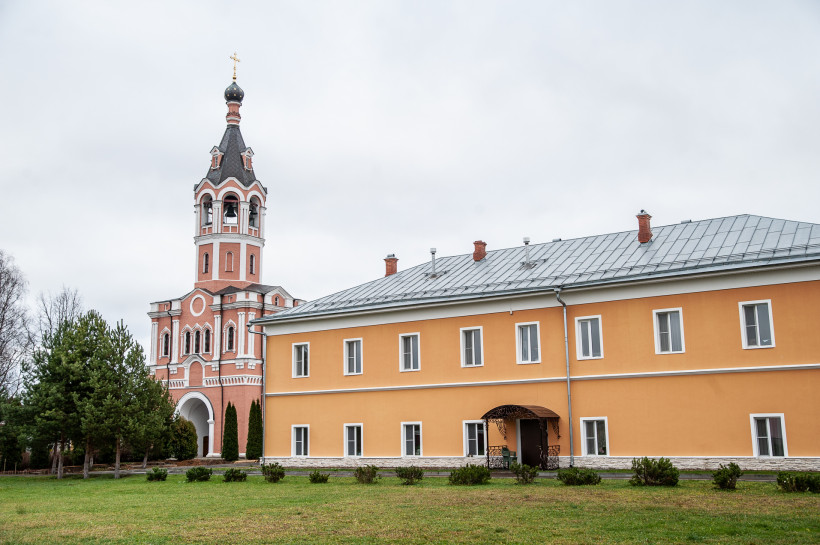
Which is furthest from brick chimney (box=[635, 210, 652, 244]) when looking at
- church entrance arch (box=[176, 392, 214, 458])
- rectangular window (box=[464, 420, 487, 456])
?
church entrance arch (box=[176, 392, 214, 458])

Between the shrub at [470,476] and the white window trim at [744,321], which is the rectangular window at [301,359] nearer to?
the shrub at [470,476]

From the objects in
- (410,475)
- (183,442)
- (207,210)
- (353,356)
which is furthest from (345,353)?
(207,210)

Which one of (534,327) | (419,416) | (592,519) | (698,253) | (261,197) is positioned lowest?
(592,519)

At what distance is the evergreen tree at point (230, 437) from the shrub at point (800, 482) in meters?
33.2

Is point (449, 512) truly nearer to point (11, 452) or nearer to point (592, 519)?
point (592, 519)

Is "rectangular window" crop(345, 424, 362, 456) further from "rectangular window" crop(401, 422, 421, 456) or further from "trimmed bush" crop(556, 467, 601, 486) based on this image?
"trimmed bush" crop(556, 467, 601, 486)

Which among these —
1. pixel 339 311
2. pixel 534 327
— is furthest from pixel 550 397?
pixel 339 311

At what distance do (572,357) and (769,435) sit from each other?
251 inches

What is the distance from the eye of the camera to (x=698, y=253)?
24703 mm

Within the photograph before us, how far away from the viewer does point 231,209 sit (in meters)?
52.1

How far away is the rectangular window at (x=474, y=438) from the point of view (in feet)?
88.7

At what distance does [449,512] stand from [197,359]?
38396 millimetres

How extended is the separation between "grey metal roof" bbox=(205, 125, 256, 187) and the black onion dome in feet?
6.36

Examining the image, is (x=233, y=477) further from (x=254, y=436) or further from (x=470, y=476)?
(x=254, y=436)
